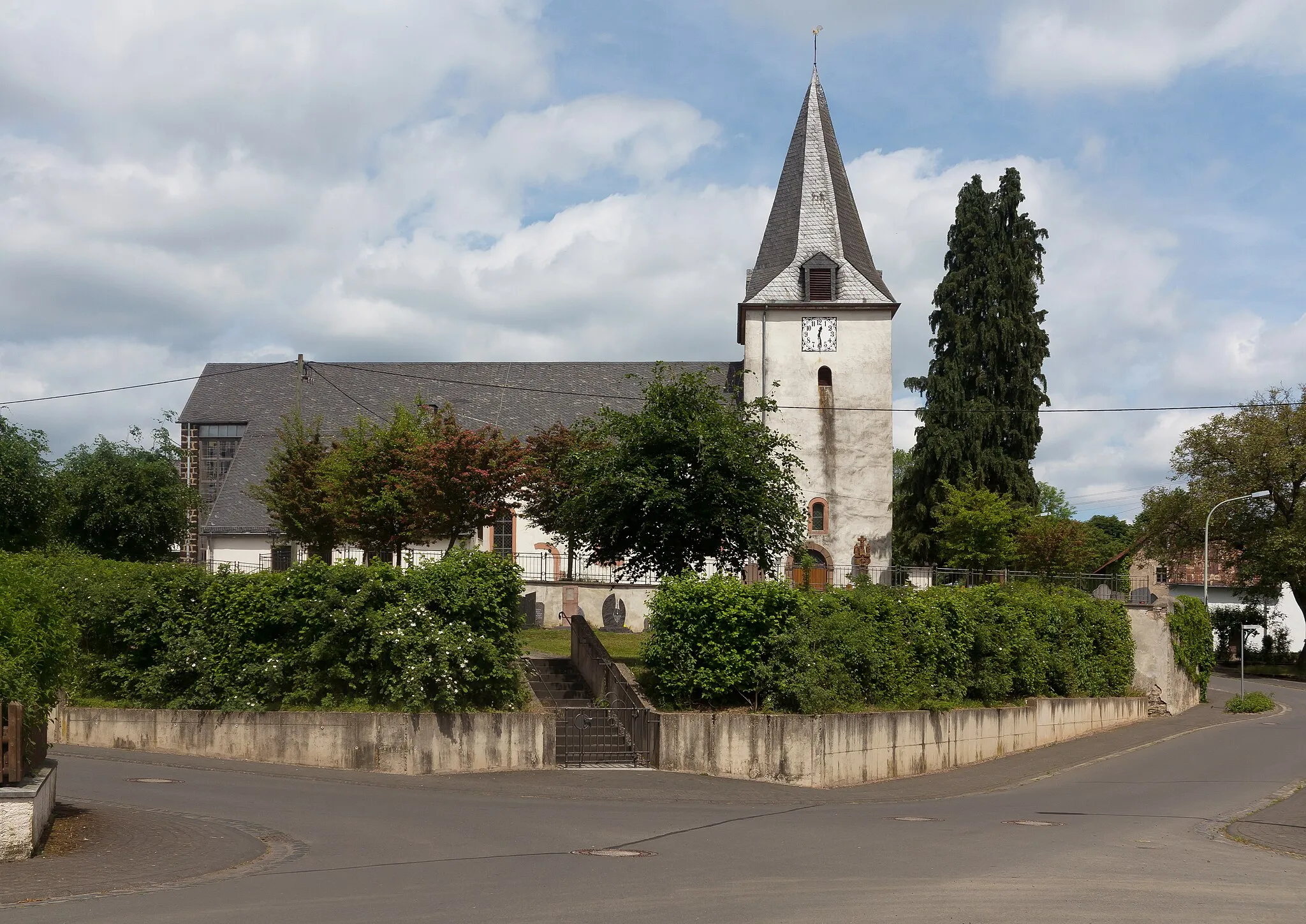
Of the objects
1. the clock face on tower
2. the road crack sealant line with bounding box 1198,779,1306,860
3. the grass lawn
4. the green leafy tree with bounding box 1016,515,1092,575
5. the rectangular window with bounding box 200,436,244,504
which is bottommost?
the road crack sealant line with bounding box 1198,779,1306,860

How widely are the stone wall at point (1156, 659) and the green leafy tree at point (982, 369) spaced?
1320cm

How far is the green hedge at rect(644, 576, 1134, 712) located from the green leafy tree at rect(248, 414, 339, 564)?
19553mm

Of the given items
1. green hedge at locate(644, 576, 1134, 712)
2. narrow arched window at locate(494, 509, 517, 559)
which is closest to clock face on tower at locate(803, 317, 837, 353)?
narrow arched window at locate(494, 509, 517, 559)

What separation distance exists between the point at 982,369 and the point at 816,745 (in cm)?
3533

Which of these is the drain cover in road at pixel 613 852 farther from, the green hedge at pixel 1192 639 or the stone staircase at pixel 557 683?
the green hedge at pixel 1192 639

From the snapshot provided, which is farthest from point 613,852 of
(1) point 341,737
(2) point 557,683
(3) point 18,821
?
(2) point 557,683

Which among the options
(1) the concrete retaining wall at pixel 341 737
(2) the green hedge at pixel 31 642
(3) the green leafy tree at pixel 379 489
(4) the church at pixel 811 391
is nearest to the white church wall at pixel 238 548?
(4) the church at pixel 811 391

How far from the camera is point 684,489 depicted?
2483 cm

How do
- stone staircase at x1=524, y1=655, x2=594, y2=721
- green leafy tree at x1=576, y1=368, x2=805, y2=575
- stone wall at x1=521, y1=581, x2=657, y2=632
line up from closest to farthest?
stone staircase at x1=524, y1=655, x2=594, y2=721
green leafy tree at x1=576, y1=368, x2=805, y2=575
stone wall at x1=521, y1=581, x2=657, y2=632

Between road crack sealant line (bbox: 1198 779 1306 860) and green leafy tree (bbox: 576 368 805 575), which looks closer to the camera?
road crack sealant line (bbox: 1198 779 1306 860)

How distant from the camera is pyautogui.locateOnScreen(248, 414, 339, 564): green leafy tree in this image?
38.6 meters

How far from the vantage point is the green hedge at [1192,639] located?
1491 inches

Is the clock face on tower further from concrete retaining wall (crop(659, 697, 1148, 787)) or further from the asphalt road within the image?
the asphalt road

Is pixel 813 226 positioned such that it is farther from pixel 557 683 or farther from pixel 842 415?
pixel 557 683
